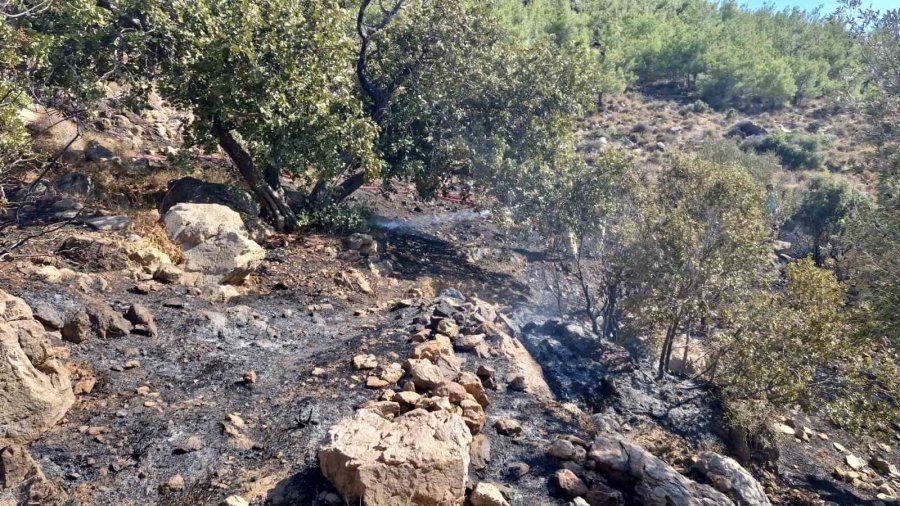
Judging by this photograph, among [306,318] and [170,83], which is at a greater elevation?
[170,83]

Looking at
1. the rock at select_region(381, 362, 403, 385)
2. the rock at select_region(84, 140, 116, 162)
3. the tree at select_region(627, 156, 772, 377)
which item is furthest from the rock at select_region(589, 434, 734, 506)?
the rock at select_region(84, 140, 116, 162)

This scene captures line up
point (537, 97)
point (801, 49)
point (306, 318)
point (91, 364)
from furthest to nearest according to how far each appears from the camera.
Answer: point (801, 49), point (537, 97), point (306, 318), point (91, 364)

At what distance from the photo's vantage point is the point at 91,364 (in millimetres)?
4938

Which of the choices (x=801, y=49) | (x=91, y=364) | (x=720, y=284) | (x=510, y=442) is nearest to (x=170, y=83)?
(x=91, y=364)

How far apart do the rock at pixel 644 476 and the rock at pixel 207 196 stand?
6645 mm

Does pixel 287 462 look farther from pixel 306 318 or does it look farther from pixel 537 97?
pixel 537 97

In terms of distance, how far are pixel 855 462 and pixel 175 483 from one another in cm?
895

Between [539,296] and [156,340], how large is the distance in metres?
8.22

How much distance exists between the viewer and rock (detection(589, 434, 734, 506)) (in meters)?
4.58

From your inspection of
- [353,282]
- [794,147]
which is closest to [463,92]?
[353,282]

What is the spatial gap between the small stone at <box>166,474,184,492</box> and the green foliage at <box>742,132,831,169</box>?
1159 inches

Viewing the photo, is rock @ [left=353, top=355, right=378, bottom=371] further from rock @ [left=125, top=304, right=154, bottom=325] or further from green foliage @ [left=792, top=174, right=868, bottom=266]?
green foliage @ [left=792, top=174, right=868, bottom=266]

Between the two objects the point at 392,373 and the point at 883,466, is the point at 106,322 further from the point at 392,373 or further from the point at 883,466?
the point at 883,466

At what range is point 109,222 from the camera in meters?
7.78
